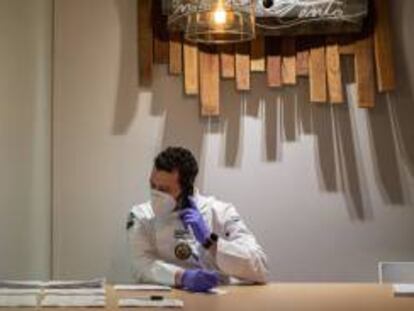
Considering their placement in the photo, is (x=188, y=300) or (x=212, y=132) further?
(x=212, y=132)

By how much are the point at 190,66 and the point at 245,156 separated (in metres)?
0.56

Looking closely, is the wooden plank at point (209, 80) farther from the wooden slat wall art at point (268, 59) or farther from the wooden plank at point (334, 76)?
the wooden plank at point (334, 76)

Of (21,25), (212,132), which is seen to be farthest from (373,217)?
(21,25)

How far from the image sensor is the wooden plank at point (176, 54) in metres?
3.97

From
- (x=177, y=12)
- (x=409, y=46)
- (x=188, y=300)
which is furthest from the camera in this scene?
(x=409, y=46)

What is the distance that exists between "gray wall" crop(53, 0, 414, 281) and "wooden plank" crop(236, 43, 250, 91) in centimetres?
9

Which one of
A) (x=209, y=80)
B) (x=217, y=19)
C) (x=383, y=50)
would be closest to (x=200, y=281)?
(x=217, y=19)


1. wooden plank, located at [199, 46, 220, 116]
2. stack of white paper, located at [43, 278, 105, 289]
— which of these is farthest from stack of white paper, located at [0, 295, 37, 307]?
wooden plank, located at [199, 46, 220, 116]

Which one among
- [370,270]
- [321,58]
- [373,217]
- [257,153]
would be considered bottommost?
[370,270]

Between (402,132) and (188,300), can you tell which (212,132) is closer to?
(402,132)

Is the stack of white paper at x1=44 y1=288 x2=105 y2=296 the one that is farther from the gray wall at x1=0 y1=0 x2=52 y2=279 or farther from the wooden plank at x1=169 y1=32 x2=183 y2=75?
the wooden plank at x1=169 y1=32 x2=183 y2=75

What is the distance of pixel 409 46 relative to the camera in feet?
13.2

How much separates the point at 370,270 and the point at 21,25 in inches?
88.7

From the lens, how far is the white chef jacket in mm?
3184
